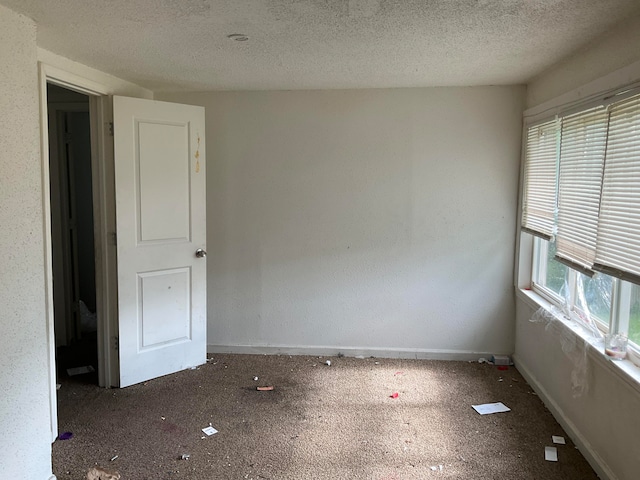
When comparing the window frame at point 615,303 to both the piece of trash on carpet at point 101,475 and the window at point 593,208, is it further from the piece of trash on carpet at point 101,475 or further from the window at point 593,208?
the piece of trash on carpet at point 101,475

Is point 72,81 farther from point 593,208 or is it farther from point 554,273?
point 554,273

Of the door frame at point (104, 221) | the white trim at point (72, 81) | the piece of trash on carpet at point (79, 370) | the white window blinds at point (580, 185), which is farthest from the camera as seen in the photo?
the piece of trash on carpet at point (79, 370)

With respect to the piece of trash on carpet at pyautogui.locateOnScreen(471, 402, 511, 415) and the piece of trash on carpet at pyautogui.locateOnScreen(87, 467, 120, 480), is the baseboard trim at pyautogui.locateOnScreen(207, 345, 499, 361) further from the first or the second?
the piece of trash on carpet at pyautogui.locateOnScreen(87, 467, 120, 480)

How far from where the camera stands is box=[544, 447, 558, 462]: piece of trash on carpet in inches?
99.3

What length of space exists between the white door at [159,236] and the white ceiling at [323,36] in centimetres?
39

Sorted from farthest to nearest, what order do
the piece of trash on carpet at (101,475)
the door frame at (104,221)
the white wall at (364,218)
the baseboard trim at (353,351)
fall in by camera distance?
the baseboard trim at (353,351), the white wall at (364,218), the door frame at (104,221), the piece of trash on carpet at (101,475)

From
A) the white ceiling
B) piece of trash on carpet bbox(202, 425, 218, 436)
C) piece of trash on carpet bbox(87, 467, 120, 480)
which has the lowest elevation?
piece of trash on carpet bbox(202, 425, 218, 436)

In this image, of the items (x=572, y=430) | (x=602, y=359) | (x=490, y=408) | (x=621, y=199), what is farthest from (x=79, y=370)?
(x=621, y=199)

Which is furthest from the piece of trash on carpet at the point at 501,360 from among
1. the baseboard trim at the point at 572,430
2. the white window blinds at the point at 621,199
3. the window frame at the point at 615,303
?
the white window blinds at the point at 621,199

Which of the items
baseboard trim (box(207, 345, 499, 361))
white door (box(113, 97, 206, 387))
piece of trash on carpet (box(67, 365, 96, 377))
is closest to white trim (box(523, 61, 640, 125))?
baseboard trim (box(207, 345, 499, 361))

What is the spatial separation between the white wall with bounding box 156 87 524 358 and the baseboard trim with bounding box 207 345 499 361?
1cm

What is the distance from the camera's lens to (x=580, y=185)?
2.62 metres

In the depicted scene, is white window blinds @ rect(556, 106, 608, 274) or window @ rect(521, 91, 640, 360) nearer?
window @ rect(521, 91, 640, 360)

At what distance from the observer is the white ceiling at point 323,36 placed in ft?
6.59
